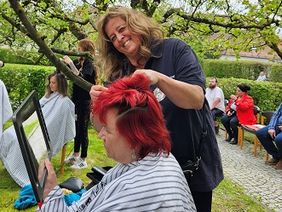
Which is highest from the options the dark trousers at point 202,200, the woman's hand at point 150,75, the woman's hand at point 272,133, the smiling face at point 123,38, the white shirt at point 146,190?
the smiling face at point 123,38

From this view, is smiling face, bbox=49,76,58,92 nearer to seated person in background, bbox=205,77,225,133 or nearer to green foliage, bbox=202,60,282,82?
seated person in background, bbox=205,77,225,133

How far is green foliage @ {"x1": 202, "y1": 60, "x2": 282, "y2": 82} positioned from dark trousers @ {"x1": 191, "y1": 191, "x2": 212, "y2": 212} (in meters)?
21.9

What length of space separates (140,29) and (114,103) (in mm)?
622

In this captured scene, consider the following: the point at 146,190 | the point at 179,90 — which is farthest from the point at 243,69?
the point at 146,190

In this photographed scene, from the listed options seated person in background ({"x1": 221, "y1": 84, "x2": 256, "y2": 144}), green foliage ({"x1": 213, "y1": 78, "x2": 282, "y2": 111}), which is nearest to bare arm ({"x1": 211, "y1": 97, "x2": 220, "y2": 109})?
seated person in background ({"x1": 221, "y1": 84, "x2": 256, "y2": 144})

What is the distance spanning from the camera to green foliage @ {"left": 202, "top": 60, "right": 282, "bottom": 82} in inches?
904

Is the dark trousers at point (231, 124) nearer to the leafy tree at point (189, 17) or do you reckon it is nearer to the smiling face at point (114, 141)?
the leafy tree at point (189, 17)

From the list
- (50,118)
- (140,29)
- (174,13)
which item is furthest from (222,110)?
(140,29)

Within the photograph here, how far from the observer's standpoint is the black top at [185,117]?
6.72 feet

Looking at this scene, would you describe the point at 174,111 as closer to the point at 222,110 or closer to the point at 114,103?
the point at 114,103

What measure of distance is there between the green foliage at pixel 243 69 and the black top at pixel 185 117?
863 inches

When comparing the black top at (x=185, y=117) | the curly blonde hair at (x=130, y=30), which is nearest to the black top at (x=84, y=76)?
the curly blonde hair at (x=130, y=30)

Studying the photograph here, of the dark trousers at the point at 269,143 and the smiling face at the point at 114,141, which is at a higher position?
the smiling face at the point at 114,141

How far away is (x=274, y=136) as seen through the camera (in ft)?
24.8
